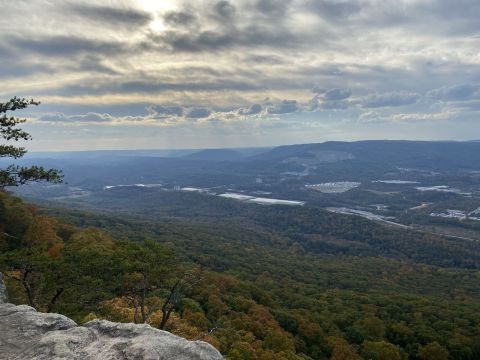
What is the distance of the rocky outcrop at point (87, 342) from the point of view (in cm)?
1500

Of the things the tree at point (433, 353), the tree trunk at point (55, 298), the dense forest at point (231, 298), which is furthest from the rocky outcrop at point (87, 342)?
the tree at point (433, 353)

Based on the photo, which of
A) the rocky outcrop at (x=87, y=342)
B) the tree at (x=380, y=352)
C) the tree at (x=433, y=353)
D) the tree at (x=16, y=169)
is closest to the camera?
the rocky outcrop at (x=87, y=342)

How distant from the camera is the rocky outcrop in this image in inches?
591

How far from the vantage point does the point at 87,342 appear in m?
16.7

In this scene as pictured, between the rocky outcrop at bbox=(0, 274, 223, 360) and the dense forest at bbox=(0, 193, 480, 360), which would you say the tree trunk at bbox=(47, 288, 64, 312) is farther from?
the rocky outcrop at bbox=(0, 274, 223, 360)

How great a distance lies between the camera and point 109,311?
3797cm

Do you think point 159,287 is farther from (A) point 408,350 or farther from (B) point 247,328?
(A) point 408,350

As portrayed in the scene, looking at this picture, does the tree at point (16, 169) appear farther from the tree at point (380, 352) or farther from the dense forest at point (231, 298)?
the tree at point (380, 352)

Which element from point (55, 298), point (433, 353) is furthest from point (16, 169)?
point (433, 353)

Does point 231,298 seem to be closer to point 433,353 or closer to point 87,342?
point 433,353

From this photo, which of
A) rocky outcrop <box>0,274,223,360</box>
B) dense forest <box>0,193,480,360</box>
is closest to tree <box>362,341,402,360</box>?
dense forest <box>0,193,480,360</box>

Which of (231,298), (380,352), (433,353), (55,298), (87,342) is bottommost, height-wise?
(433,353)

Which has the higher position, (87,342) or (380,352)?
(87,342)

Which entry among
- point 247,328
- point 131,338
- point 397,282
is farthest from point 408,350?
point 397,282
